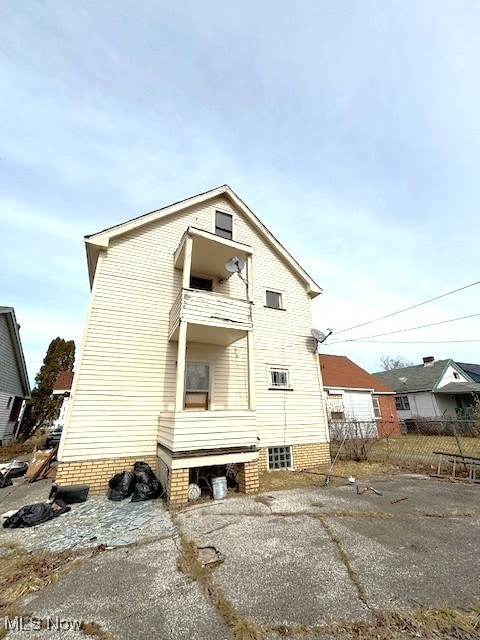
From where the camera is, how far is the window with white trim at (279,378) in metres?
10.2

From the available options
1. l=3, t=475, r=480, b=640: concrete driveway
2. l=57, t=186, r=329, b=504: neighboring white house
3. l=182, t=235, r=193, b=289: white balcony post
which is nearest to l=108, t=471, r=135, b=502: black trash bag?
l=57, t=186, r=329, b=504: neighboring white house

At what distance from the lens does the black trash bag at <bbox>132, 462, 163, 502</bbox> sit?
21.2 feet

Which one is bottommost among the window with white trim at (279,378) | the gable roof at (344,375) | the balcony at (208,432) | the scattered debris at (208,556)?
the scattered debris at (208,556)

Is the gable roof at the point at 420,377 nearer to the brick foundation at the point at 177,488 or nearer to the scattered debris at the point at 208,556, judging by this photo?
the brick foundation at the point at 177,488

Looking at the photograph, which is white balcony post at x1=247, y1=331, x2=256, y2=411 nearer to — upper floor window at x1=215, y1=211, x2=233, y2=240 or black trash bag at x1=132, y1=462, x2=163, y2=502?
black trash bag at x1=132, y1=462, x2=163, y2=502

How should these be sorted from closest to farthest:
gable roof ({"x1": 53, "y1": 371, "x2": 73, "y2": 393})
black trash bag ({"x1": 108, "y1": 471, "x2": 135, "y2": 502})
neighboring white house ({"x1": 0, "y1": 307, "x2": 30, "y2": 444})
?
black trash bag ({"x1": 108, "y1": 471, "x2": 135, "y2": 502}) → neighboring white house ({"x1": 0, "y1": 307, "x2": 30, "y2": 444}) → gable roof ({"x1": 53, "y1": 371, "x2": 73, "y2": 393})

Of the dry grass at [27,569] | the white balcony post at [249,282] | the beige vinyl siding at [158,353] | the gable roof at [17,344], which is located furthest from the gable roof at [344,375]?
the gable roof at [17,344]

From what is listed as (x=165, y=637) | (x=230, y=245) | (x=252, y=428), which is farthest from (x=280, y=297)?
(x=165, y=637)

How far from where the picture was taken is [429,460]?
10.4 m

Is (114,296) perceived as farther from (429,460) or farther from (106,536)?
(429,460)

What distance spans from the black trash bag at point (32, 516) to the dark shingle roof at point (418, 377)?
89.9ft

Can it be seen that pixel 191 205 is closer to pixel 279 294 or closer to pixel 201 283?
pixel 201 283

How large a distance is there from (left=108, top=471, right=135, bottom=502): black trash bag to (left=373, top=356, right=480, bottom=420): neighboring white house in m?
25.3

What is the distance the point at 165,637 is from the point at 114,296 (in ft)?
25.8
